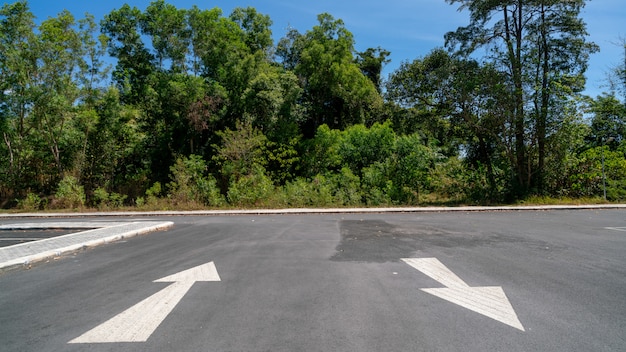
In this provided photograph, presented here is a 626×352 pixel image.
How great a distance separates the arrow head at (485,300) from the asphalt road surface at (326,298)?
1.0 inches

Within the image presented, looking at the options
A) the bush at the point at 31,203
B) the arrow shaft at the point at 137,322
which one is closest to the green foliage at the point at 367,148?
the bush at the point at 31,203

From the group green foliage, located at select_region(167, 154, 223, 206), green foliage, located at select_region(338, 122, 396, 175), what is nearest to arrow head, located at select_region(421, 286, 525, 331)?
green foliage, located at select_region(167, 154, 223, 206)

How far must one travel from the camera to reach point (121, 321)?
13.1 feet

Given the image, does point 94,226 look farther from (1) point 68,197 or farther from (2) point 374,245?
(1) point 68,197

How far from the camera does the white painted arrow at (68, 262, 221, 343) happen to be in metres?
3.61

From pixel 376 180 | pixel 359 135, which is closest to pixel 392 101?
pixel 359 135

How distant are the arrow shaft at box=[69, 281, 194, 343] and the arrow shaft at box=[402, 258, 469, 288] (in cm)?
362

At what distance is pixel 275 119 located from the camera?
2655cm

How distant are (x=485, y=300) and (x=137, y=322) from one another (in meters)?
4.01

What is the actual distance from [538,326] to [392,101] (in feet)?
76.5

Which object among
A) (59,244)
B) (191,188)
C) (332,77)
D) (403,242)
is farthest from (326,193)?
(59,244)

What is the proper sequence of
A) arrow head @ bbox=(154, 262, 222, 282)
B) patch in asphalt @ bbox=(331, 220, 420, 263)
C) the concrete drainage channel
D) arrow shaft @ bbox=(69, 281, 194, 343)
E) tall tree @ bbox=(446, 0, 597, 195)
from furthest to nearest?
tall tree @ bbox=(446, 0, 597, 195)
the concrete drainage channel
patch in asphalt @ bbox=(331, 220, 420, 263)
arrow head @ bbox=(154, 262, 222, 282)
arrow shaft @ bbox=(69, 281, 194, 343)

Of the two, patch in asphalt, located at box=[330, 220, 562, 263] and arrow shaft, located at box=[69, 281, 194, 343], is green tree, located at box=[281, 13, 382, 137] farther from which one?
arrow shaft, located at box=[69, 281, 194, 343]

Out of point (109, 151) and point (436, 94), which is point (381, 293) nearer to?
point (436, 94)
